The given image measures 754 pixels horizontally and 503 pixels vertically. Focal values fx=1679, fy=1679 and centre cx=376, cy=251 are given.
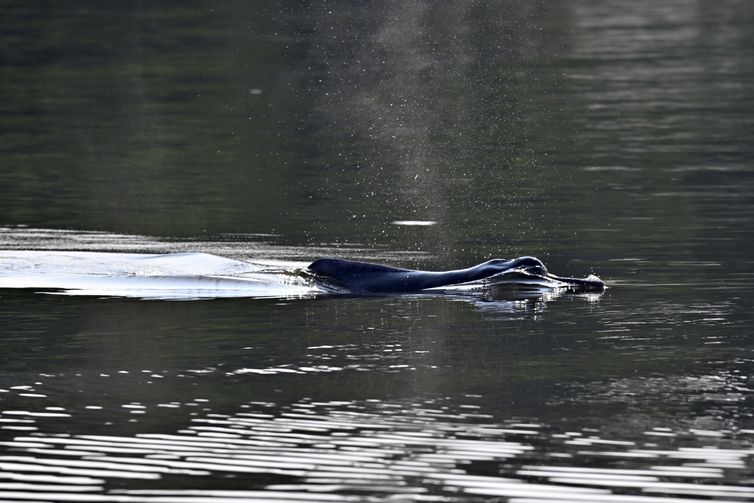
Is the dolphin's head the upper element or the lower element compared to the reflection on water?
upper

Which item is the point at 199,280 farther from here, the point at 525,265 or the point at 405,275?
the point at 525,265

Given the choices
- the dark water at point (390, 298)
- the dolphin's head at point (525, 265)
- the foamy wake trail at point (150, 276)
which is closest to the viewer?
the dark water at point (390, 298)

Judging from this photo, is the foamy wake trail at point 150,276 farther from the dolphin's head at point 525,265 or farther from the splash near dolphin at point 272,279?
→ the dolphin's head at point 525,265

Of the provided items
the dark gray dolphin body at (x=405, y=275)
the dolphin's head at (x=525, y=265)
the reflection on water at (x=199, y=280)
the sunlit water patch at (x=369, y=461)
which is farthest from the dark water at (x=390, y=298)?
the dolphin's head at (x=525, y=265)

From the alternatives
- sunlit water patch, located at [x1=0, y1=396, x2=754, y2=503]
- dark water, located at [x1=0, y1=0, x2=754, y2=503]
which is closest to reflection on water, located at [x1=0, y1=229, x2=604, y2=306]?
dark water, located at [x1=0, y1=0, x2=754, y2=503]

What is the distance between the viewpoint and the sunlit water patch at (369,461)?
909 cm

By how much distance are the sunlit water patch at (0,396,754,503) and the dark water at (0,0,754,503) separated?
0.03 meters

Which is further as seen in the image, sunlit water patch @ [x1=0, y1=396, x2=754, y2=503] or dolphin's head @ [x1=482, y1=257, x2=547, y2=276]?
dolphin's head @ [x1=482, y1=257, x2=547, y2=276]

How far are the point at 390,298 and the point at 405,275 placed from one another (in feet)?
2.17

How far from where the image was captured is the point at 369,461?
381 inches

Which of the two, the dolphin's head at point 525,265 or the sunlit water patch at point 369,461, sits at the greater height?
the dolphin's head at point 525,265

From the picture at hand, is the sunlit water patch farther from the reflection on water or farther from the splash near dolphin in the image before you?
the splash near dolphin

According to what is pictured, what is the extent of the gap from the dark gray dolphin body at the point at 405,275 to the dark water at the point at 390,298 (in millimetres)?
509

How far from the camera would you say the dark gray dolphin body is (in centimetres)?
1608
